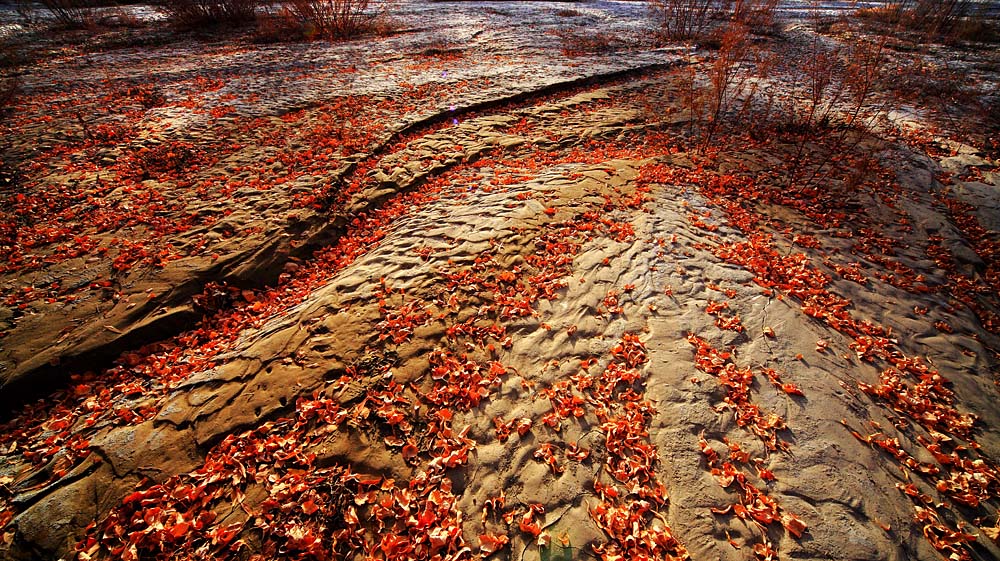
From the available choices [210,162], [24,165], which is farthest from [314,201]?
[24,165]

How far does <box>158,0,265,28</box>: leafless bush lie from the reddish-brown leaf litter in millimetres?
10095

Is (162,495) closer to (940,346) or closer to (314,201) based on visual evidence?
(314,201)

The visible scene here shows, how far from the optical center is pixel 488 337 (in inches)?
160

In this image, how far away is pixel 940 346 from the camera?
4.06 meters

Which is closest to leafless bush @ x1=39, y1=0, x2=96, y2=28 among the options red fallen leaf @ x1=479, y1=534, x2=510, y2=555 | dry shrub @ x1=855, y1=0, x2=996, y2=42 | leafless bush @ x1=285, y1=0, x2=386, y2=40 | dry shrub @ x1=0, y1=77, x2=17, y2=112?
leafless bush @ x1=285, y1=0, x2=386, y2=40

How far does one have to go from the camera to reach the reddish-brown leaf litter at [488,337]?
2693mm

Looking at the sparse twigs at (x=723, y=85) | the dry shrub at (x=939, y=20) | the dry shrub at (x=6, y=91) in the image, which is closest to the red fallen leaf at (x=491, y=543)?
the sparse twigs at (x=723, y=85)

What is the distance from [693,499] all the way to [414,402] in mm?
2542

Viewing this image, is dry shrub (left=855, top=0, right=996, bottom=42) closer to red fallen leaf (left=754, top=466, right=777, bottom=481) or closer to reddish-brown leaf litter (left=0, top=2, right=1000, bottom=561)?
reddish-brown leaf litter (left=0, top=2, right=1000, bottom=561)

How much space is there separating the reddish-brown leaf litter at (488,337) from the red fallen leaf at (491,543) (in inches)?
0.6

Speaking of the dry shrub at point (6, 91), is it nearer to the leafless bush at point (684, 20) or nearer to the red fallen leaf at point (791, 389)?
the red fallen leaf at point (791, 389)

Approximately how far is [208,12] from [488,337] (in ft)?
72.2

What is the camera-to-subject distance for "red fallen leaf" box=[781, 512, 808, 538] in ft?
8.55

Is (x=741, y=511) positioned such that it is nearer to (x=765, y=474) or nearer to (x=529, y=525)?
(x=765, y=474)
